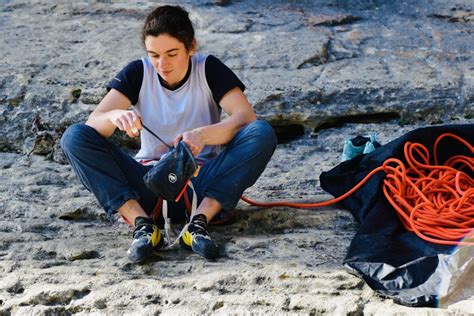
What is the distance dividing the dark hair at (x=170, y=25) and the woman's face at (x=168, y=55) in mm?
15

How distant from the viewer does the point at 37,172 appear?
3645 mm

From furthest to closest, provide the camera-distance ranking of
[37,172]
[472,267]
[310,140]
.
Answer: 1. [310,140]
2. [37,172]
3. [472,267]

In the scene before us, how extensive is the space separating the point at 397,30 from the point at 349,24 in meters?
0.30

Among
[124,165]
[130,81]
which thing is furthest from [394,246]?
[130,81]

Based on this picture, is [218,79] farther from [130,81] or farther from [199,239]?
[199,239]

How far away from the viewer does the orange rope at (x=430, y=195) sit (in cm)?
266

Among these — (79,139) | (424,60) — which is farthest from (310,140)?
(79,139)

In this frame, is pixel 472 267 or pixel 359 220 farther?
pixel 359 220

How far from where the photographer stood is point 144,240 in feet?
8.58

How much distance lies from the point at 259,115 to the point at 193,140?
131cm

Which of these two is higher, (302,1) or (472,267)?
(302,1)

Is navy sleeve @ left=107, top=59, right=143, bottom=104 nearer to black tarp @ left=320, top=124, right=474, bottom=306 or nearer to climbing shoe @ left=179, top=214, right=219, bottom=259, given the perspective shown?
climbing shoe @ left=179, top=214, right=219, bottom=259

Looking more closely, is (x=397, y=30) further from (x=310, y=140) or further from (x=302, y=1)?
(x=310, y=140)

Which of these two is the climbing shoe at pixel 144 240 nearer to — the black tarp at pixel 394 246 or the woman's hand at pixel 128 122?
the woman's hand at pixel 128 122
